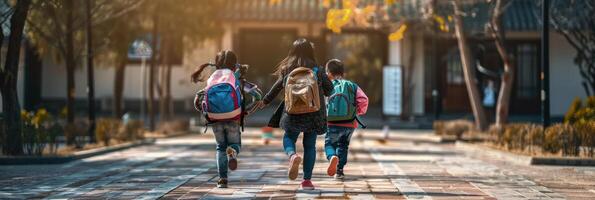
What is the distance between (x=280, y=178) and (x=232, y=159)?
A: 7.34 ft

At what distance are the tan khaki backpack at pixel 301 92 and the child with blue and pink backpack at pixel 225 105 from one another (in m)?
0.70

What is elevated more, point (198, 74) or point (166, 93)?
point (198, 74)

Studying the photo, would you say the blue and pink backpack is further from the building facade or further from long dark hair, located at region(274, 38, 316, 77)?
the building facade

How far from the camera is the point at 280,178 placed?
16.1 m

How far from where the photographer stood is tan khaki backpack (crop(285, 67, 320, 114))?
13.6 metres

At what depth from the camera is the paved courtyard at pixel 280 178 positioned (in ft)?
44.7

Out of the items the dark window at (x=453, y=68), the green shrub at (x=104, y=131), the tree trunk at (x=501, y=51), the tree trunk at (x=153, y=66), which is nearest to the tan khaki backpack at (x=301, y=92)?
the green shrub at (x=104, y=131)

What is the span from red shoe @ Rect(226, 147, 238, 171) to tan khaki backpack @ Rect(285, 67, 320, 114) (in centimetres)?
86

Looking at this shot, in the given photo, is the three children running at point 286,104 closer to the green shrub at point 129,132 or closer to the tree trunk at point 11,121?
the tree trunk at point 11,121

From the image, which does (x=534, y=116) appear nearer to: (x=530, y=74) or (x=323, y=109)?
(x=530, y=74)

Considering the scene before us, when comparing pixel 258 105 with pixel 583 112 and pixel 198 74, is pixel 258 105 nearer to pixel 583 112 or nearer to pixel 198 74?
pixel 198 74

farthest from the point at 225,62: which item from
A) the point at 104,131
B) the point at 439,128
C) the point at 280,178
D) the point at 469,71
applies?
the point at 439,128

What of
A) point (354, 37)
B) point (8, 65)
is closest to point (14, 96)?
point (8, 65)

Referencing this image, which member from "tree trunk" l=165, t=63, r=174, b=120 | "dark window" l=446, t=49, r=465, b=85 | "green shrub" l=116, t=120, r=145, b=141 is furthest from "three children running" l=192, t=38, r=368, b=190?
"dark window" l=446, t=49, r=465, b=85
